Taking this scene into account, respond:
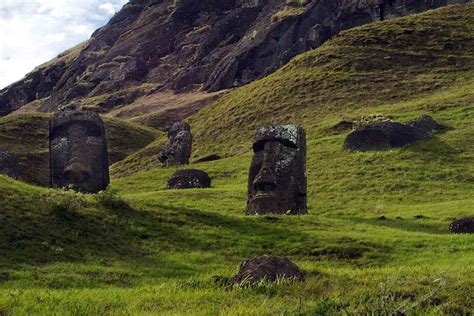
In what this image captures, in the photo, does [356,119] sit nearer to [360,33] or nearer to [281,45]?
[360,33]

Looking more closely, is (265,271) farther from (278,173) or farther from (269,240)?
(278,173)

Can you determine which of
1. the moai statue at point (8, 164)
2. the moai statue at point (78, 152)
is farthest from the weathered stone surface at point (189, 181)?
the moai statue at point (8, 164)

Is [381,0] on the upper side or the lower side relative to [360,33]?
upper

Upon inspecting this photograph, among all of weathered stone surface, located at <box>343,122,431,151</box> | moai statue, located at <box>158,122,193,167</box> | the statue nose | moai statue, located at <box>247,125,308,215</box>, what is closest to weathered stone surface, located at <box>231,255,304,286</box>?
moai statue, located at <box>247,125,308,215</box>

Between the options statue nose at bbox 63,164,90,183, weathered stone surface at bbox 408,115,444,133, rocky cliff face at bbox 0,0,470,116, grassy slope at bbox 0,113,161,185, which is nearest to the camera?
statue nose at bbox 63,164,90,183

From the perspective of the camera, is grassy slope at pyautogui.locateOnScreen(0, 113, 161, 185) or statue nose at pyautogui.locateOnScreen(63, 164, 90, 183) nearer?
statue nose at pyautogui.locateOnScreen(63, 164, 90, 183)

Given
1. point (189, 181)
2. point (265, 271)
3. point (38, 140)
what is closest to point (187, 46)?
point (38, 140)

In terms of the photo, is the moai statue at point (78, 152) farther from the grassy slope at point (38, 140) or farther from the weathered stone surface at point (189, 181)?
the grassy slope at point (38, 140)

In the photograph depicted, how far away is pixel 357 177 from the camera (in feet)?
118

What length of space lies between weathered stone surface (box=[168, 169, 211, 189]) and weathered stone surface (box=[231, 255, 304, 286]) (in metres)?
26.0

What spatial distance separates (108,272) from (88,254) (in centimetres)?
171

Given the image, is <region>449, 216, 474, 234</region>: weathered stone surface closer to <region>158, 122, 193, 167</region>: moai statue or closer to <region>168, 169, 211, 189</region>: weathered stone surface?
<region>168, 169, 211, 189</region>: weathered stone surface

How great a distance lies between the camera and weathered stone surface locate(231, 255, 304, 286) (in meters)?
10.9

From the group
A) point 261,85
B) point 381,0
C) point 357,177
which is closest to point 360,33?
point 261,85
